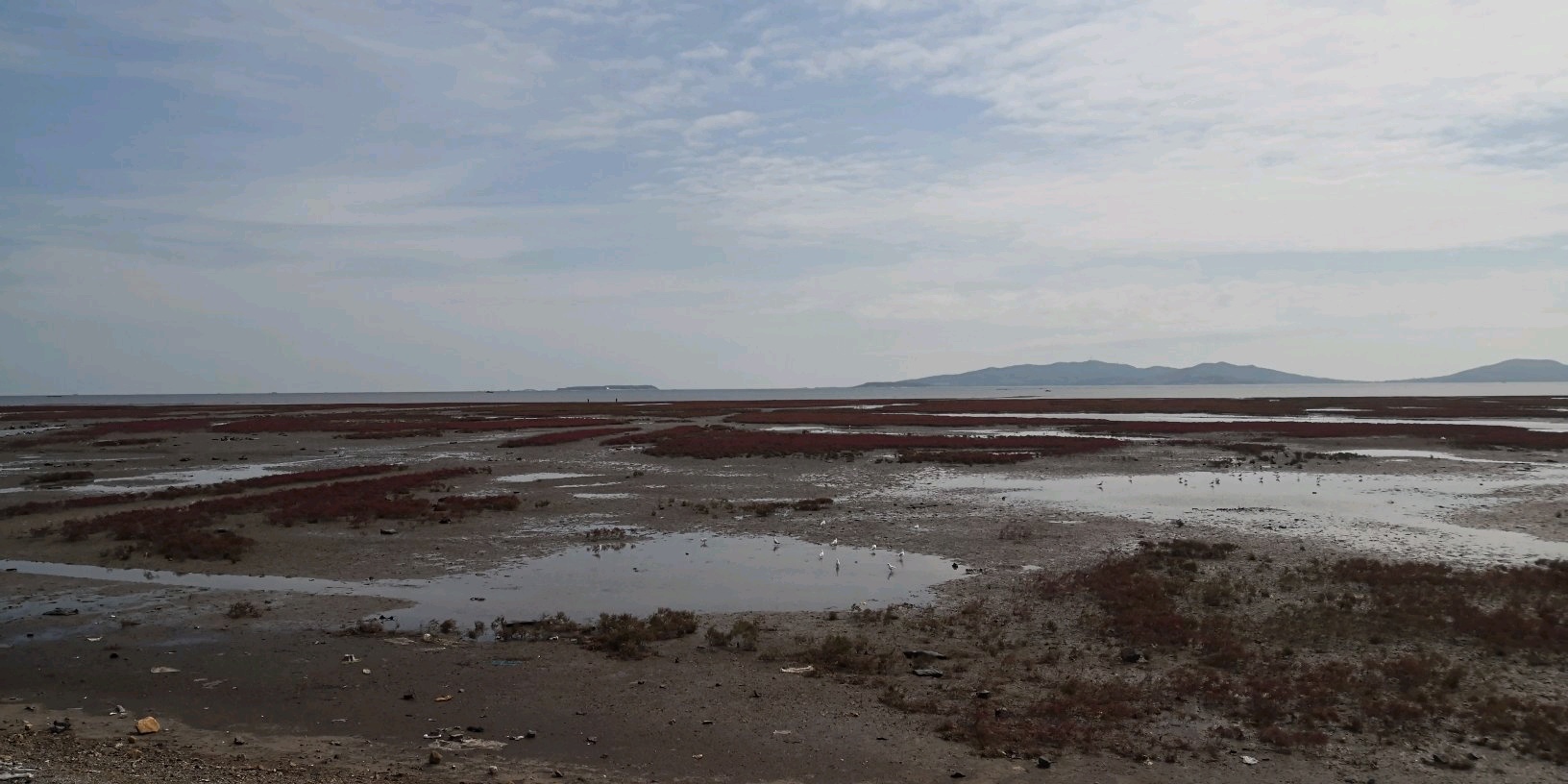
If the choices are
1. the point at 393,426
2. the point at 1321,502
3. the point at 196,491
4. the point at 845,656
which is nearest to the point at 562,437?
the point at 393,426

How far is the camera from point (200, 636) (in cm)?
1437

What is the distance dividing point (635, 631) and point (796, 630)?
8.36 feet

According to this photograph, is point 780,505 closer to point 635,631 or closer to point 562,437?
point 635,631

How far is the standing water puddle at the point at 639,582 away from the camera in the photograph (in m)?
16.5

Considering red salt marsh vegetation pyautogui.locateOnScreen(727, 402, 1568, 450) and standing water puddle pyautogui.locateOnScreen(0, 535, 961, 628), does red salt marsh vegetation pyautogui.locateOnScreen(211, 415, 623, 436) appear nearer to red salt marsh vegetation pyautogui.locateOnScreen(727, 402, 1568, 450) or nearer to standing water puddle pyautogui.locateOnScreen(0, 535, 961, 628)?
red salt marsh vegetation pyautogui.locateOnScreen(727, 402, 1568, 450)

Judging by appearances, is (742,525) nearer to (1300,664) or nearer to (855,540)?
(855,540)

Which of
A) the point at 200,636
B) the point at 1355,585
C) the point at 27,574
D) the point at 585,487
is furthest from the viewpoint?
the point at 585,487

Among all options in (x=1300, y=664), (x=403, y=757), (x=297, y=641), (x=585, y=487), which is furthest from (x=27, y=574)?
(x=1300, y=664)

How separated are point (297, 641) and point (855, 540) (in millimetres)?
13131

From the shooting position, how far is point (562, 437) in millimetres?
61562

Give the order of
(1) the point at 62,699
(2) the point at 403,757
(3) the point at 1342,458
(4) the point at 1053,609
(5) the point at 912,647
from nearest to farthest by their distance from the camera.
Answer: (2) the point at 403,757 → (1) the point at 62,699 → (5) the point at 912,647 → (4) the point at 1053,609 → (3) the point at 1342,458

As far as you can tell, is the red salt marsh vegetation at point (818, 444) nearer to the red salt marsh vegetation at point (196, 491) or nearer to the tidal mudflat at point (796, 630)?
the tidal mudflat at point (796, 630)

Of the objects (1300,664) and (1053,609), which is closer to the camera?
(1300,664)

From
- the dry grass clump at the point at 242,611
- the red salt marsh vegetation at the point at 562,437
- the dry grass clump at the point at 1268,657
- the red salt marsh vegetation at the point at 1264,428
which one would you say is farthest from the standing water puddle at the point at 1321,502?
the red salt marsh vegetation at the point at 562,437
